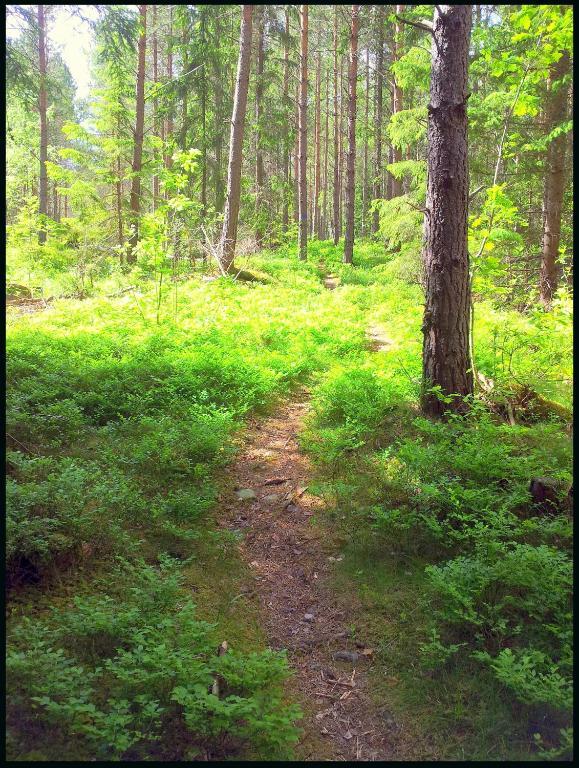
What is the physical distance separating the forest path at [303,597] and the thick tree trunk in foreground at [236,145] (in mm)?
9731

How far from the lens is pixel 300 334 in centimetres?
1057

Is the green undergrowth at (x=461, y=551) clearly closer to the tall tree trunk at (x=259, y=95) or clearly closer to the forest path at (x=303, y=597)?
the forest path at (x=303, y=597)

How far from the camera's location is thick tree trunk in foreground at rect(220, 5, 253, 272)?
Answer: 14.4 meters

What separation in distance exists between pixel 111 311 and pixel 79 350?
3.05m

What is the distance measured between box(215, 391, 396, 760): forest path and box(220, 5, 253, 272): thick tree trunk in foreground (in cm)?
973

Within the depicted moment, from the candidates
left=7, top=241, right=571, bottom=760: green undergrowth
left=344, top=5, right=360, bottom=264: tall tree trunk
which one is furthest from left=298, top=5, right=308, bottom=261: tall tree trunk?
left=7, top=241, right=571, bottom=760: green undergrowth

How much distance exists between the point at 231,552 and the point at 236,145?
43.2ft

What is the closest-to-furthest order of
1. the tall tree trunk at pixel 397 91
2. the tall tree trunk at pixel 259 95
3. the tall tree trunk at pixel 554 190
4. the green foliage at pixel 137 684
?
1. the green foliage at pixel 137 684
2. the tall tree trunk at pixel 554 190
3. the tall tree trunk at pixel 397 91
4. the tall tree trunk at pixel 259 95

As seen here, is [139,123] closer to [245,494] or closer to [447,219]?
[447,219]

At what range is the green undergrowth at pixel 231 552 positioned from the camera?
8.99 feet

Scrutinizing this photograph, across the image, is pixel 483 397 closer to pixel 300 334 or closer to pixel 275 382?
pixel 275 382

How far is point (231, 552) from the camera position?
184 inches

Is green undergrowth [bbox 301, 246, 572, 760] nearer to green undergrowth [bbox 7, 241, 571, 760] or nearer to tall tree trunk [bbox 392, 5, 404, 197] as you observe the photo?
green undergrowth [bbox 7, 241, 571, 760]

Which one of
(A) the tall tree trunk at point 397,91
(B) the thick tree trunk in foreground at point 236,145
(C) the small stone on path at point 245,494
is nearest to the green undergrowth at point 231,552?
(C) the small stone on path at point 245,494
